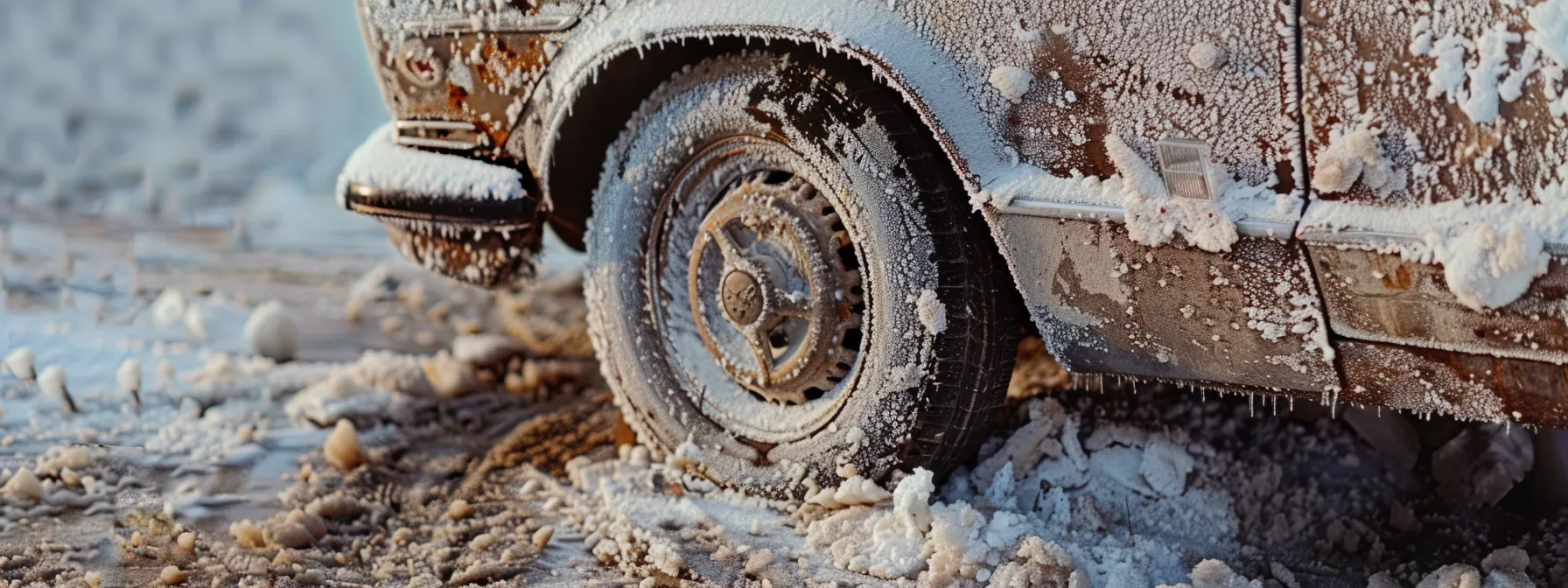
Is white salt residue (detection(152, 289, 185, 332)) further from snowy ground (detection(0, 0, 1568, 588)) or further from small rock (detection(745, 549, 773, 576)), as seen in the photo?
small rock (detection(745, 549, 773, 576))

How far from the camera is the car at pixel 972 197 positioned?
1760 mm

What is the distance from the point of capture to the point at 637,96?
2887mm

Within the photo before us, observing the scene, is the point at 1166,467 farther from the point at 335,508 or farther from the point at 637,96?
the point at 335,508

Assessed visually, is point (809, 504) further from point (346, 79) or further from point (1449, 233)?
point (346, 79)

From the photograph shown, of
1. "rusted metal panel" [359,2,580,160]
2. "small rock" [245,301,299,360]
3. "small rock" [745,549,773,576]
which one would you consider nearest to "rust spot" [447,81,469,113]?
"rusted metal panel" [359,2,580,160]

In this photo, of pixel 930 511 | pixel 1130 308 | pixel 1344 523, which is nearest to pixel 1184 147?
pixel 1130 308

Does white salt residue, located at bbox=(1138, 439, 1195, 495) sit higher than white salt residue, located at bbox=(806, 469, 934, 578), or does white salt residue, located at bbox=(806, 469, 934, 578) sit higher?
white salt residue, located at bbox=(1138, 439, 1195, 495)

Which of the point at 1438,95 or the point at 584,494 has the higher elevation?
the point at 1438,95

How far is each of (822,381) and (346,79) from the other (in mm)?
5852

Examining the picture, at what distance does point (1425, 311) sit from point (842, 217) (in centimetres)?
106

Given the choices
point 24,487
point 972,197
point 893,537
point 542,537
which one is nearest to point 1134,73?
point 972,197

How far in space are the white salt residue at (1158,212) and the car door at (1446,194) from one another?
13cm

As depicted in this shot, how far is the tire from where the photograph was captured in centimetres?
235

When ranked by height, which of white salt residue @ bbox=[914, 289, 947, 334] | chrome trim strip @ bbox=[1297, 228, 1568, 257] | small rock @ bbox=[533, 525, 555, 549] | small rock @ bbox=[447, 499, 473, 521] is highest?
chrome trim strip @ bbox=[1297, 228, 1568, 257]
